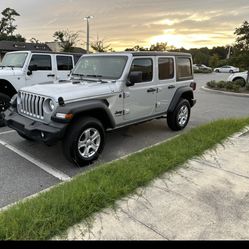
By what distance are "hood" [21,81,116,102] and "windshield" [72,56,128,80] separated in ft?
1.14

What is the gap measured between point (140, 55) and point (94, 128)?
74.2 inches

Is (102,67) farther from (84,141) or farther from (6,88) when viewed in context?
(6,88)


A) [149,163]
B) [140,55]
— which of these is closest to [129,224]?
[149,163]

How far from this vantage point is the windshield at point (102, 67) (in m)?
5.15

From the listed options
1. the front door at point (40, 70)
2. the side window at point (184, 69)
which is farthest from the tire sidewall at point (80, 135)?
the front door at point (40, 70)

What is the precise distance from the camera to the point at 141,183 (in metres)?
3.68

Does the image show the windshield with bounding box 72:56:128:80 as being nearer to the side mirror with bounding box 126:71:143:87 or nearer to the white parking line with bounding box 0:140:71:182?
the side mirror with bounding box 126:71:143:87

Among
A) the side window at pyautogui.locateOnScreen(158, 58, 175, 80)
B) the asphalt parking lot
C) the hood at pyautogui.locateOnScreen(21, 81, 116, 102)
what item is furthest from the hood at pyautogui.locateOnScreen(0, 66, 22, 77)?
the side window at pyautogui.locateOnScreen(158, 58, 175, 80)

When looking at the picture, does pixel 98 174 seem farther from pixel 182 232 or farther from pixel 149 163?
pixel 182 232

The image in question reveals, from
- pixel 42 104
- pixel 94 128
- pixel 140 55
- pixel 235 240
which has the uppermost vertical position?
pixel 140 55

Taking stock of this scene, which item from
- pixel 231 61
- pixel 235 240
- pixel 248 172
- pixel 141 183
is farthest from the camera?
pixel 231 61

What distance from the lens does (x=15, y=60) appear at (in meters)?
7.83

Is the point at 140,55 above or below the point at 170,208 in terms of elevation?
above

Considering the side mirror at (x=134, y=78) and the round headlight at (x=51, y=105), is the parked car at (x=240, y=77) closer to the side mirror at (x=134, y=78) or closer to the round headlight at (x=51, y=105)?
the side mirror at (x=134, y=78)
